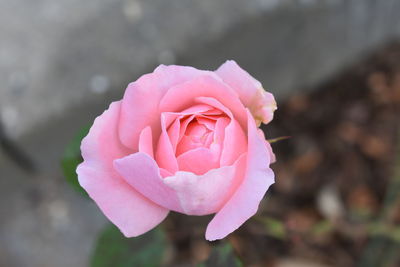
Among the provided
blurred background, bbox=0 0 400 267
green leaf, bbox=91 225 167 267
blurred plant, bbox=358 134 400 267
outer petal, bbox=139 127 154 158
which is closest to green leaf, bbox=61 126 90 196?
A: green leaf, bbox=91 225 167 267

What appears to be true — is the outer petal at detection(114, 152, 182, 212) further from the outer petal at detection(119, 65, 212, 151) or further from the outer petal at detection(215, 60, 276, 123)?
the outer petal at detection(215, 60, 276, 123)

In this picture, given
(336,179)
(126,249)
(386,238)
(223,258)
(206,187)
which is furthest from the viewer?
(336,179)

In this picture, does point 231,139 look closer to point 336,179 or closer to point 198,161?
point 198,161

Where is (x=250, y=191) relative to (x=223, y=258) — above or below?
above

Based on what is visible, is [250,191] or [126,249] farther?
[126,249]

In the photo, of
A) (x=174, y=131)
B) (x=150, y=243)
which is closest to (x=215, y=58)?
(x=150, y=243)

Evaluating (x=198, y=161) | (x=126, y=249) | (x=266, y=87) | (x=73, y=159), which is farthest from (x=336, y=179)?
(x=198, y=161)

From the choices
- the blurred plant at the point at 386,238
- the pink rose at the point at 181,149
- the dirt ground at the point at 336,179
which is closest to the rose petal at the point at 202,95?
the pink rose at the point at 181,149

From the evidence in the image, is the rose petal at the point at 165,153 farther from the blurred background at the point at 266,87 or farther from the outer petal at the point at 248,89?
the blurred background at the point at 266,87
